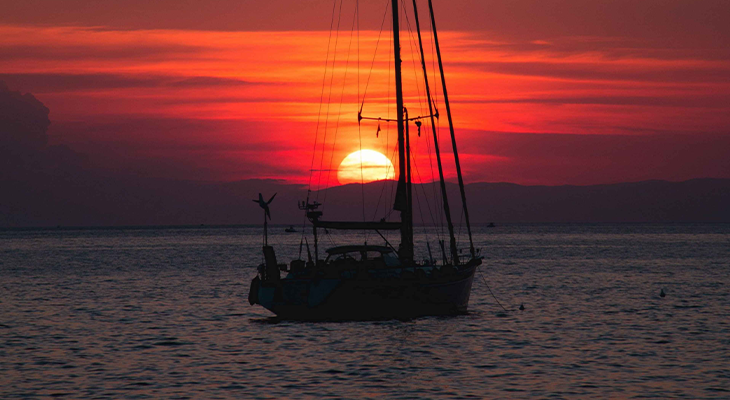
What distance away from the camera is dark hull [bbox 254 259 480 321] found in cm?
4031

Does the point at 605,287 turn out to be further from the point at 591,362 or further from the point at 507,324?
the point at 591,362

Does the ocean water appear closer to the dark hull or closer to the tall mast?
the dark hull

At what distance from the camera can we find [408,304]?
4131 centimetres

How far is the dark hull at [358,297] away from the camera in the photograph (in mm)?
40312

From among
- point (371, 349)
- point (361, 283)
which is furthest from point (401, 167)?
point (371, 349)

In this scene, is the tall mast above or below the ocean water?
above

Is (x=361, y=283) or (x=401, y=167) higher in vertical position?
(x=401, y=167)

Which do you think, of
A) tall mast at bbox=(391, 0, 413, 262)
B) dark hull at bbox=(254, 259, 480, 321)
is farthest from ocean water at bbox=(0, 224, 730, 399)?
tall mast at bbox=(391, 0, 413, 262)

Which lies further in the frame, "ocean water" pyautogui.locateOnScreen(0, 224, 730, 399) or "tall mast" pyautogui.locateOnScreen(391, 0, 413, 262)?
"tall mast" pyautogui.locateOnScreen(391, 0, 413, 262)

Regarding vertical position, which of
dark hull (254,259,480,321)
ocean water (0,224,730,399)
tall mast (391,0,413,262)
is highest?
tall mast (391,0,413,262)

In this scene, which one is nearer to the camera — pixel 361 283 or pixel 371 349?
pixel 371 349

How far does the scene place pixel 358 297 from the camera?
4056 cm

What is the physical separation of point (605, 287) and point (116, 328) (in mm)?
36947

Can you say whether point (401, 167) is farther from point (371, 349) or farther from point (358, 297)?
point (371, 349)
